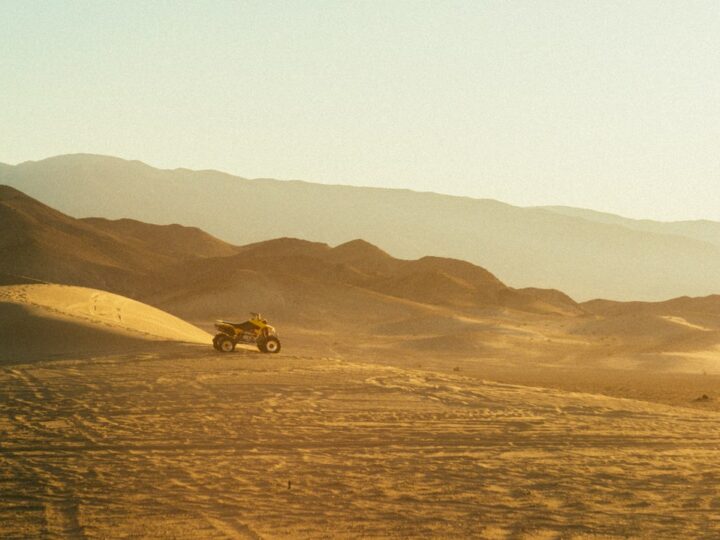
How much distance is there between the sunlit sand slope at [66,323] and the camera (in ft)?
77.9

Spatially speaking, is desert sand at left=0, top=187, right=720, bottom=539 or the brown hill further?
the brown hill

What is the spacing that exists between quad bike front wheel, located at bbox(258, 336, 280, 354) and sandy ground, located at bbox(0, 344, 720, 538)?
4.81m

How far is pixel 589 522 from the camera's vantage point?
31.8 feet

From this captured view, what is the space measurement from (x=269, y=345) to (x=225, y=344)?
120 cm

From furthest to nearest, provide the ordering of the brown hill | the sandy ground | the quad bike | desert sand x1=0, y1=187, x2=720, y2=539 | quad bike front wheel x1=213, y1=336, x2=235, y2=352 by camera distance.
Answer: the brown hill
the quad bike
quad bike front wheel x1=213, y1=336, x2=235, y2=352
desert sand x1=0, y1=187, x2=720, y2=539
the sandy ground

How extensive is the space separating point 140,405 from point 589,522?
8.24 meters

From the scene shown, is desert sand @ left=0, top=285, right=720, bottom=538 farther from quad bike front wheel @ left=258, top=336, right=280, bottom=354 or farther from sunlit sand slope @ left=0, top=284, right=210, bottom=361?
quad bike front wheel @ left=258, top=336, right=280, bottom=354

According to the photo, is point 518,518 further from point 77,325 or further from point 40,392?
point 77,325

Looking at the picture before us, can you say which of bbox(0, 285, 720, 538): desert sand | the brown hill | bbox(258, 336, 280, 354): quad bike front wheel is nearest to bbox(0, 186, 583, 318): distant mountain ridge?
the brown hill

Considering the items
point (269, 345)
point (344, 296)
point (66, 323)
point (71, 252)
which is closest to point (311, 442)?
point (269, 345)

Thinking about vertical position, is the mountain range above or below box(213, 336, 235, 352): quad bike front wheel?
above

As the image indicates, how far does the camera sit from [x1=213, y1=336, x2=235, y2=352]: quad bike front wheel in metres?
23.5

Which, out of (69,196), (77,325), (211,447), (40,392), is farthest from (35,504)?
(69,196)

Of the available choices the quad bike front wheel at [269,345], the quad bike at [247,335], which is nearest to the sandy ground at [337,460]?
the quad bike at [247,335]
